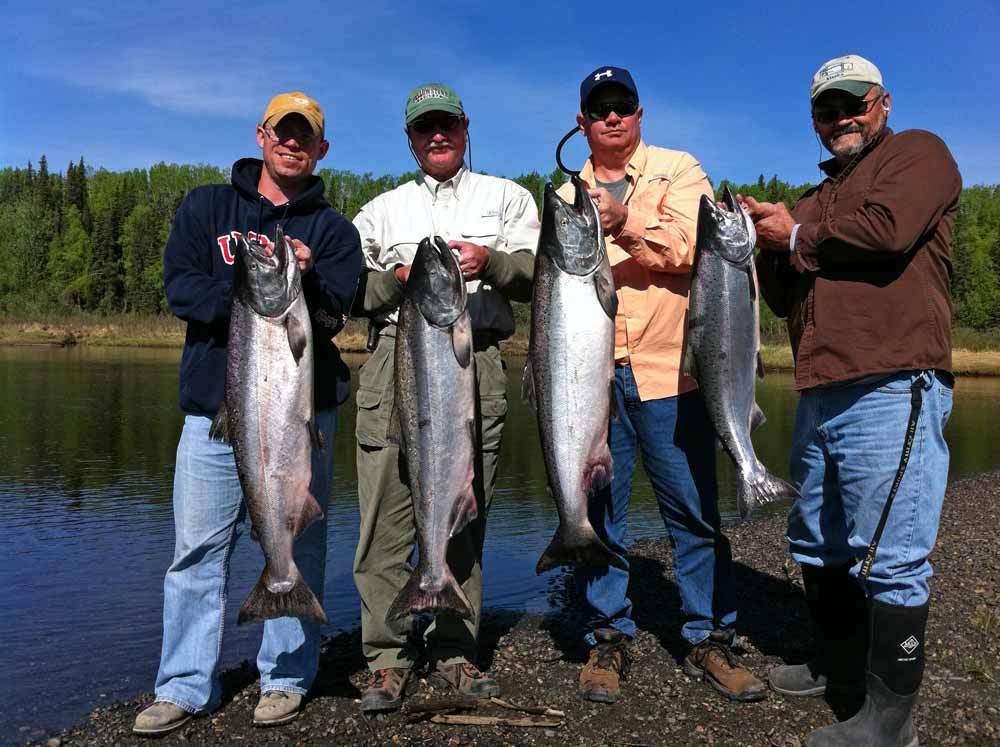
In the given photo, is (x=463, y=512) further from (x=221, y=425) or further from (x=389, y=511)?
(x=221, y=425)

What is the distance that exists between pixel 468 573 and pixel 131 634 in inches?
158

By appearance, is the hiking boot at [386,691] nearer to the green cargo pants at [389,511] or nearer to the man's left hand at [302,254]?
the green cargo pants at [389,511]

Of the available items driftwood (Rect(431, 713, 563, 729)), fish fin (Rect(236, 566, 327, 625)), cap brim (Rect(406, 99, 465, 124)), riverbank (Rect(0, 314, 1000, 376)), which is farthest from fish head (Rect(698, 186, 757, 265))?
riverbank (Rect(0, 314, 1000, 376))

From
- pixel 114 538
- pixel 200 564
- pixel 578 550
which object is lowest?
pixel 114 538

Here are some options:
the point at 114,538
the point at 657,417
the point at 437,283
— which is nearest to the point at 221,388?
the point at 437,283

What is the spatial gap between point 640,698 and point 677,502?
3.91ft

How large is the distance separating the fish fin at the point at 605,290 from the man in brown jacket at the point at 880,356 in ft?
3.18

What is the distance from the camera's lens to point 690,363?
458 centimetres

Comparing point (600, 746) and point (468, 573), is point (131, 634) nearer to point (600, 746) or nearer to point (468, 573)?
point (468, 573)

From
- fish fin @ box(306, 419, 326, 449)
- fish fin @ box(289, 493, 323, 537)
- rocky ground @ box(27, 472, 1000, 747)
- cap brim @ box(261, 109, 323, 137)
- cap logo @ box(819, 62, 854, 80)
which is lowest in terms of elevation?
rocky ground @ box(27, 472, 1000, 747)

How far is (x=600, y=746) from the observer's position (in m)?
4.33

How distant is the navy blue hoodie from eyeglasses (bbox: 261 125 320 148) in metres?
0.26

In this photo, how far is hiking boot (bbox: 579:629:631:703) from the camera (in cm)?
482

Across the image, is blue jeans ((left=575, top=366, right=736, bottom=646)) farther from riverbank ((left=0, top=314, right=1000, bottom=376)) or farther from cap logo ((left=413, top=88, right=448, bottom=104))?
riverbank ((left=0, top=314, right=1000, bottom=376))
